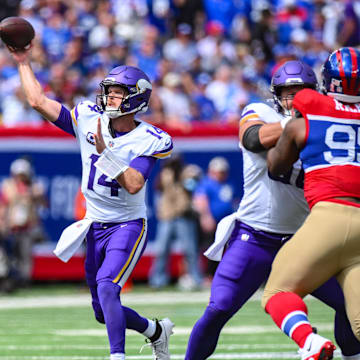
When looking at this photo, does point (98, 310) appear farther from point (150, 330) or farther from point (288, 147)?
point (288, 147)

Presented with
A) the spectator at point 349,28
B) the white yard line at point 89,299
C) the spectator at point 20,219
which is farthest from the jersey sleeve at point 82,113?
the spectator at point 349,28

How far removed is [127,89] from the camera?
6023mm

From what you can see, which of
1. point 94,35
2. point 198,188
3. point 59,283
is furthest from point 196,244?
point 94,35

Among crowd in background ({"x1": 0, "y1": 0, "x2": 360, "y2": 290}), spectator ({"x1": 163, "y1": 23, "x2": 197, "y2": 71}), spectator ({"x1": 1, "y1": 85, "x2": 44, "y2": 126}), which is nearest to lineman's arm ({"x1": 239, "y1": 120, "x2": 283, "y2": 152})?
crowd in background ({"x1": 0, "y1": 0, "x2": 360, "y2": 290})

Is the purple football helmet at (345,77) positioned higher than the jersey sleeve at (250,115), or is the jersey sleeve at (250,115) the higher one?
the purple football helmet at (345,77)

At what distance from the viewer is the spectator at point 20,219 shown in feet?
40.2

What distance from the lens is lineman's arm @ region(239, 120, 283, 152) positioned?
5.06m

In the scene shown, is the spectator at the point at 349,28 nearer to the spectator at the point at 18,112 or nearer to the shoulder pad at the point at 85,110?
the spectator at the point at 18,112

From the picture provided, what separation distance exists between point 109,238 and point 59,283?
7.47 m

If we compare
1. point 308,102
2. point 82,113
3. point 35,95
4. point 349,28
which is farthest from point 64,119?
point 349,28

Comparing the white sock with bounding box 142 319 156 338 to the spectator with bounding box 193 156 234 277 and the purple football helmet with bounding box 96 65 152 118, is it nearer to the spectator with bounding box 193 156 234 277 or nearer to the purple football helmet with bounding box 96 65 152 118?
the purple football helmet with bounding box 96 65 152 118

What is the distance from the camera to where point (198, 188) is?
13.0 metres

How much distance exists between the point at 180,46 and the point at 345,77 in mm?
10996

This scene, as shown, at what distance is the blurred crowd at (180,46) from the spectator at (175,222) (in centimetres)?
82
